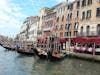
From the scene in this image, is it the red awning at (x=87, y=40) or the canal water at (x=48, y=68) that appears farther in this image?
the red awning at (x=87, y=40)

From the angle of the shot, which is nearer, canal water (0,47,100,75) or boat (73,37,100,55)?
canal water (0,47,100,75)

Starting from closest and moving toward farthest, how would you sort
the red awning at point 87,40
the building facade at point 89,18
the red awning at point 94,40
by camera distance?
the red awning at point 94,40 → the red awning at point 87,40 → the building facade at point 89,18

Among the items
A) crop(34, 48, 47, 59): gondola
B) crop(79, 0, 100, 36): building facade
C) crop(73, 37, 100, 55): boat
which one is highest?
crop(79, 0, 100, 36): building facade

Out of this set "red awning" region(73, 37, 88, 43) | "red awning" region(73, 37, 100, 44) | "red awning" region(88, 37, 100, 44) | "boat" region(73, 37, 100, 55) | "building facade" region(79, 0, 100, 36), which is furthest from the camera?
"red awning" region(73, 37, 88, 43)

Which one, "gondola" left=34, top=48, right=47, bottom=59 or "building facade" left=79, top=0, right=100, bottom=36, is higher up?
"building facade" left=79, top=0, right=100, bottom=36

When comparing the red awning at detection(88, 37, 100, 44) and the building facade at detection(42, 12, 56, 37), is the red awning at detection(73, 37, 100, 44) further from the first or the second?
the building facade at detection(42, 12, 56, 37)

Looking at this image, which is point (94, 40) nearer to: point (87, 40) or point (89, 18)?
point (87, 40)

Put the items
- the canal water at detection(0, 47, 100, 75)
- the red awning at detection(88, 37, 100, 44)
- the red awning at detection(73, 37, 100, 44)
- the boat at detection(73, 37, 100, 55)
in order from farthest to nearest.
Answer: the red awning at detection(73, 37, 100, 44)
the red awning at detection(88, 37, 100, 44)
the boat at detection(73, 37, 100, 55)
the canal water at detection(0, 47, 100, 75)

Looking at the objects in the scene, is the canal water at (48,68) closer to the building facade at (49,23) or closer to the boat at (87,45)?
the boat at (87,45)

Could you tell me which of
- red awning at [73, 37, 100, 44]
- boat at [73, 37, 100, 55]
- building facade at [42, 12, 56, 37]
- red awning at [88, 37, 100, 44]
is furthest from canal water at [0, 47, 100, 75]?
building facade at [42, 12, 56, 37]

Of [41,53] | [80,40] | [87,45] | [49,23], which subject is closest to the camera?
[41,53]

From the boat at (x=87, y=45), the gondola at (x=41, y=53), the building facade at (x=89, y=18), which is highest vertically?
the building facade at (x=89, y=18)

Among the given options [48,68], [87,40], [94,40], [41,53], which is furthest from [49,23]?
[48,68]

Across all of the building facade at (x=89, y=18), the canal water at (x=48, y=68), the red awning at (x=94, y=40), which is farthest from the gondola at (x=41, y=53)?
the building facade at (x=89, y=18)
